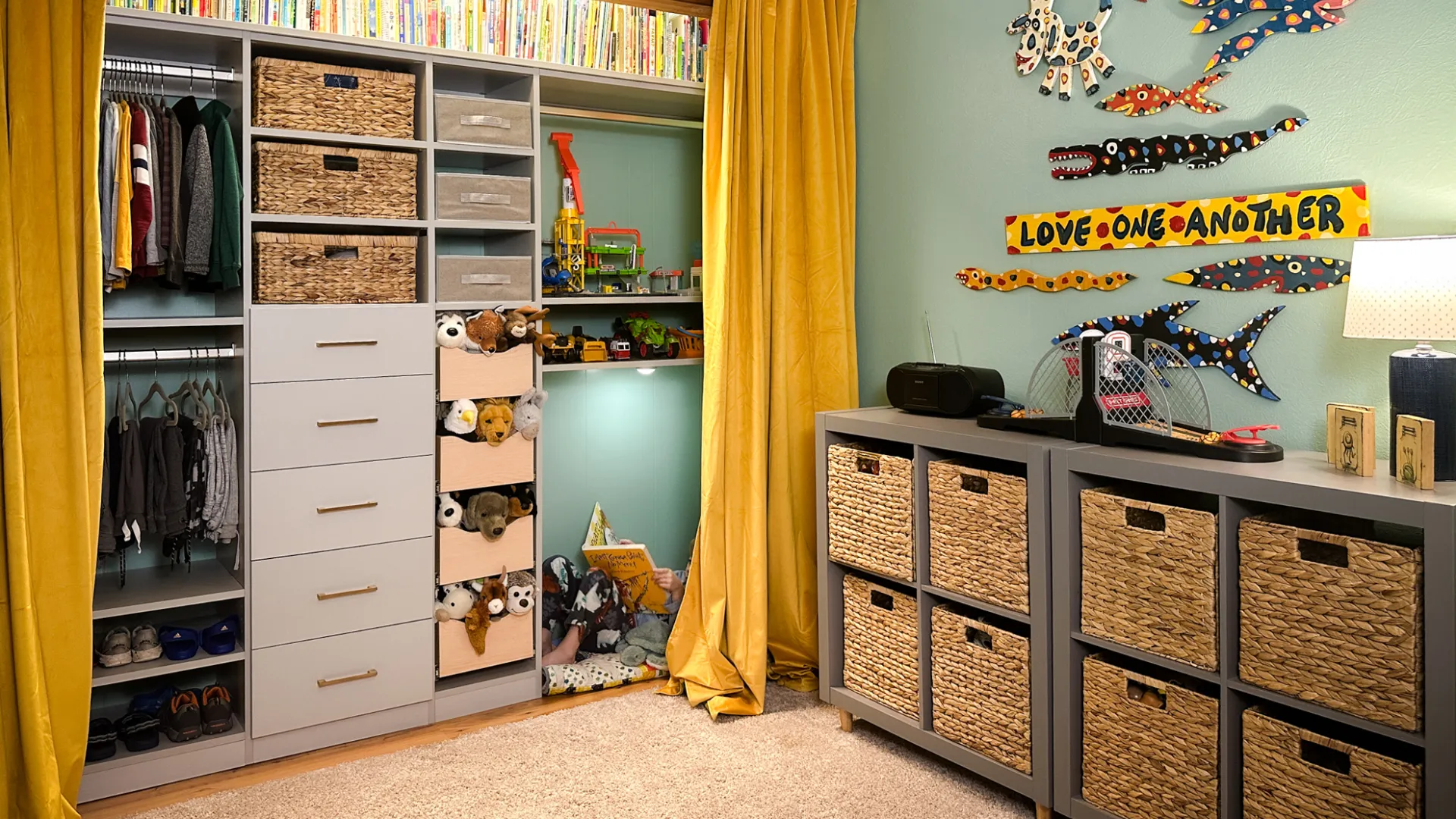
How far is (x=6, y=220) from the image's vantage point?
7.82 ft

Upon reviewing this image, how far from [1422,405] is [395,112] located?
2667 mm

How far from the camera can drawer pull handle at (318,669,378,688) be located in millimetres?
2996

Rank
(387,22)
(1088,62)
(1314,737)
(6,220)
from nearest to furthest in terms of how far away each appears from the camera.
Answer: (1314,737) → (6,220) → (1088,62) → (387,22)

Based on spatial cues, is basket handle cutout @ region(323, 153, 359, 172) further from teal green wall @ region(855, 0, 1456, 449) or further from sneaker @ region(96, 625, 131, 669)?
teal green wall @ region(855, 0, 1456, 449)

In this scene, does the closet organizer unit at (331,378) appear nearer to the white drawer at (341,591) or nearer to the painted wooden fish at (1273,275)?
the white drawer at (341,591)

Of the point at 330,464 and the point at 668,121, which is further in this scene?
the point at 668,121

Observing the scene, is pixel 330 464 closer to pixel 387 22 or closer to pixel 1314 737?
pixel 387 22

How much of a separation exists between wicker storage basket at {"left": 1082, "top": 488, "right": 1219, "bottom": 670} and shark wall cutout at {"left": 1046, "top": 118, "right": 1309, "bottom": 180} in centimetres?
86

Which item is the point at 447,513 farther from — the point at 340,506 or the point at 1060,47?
the point at 1060,47

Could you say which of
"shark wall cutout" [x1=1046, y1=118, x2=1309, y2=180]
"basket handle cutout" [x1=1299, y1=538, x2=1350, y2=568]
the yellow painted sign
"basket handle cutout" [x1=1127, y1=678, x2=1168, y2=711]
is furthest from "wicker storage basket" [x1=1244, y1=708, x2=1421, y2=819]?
"shark wall cutout" [x1=1046, y1=118, x2=1309, y2=180]

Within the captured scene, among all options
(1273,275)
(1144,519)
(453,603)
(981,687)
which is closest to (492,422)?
(453,603)

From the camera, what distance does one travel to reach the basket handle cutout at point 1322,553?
1994mm

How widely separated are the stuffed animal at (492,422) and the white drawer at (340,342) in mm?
207

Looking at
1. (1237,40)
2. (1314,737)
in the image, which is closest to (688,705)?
(1314,737)
